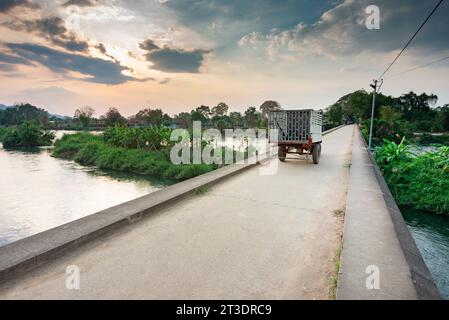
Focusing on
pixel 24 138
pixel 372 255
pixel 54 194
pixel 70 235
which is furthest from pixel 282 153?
pixel 24 138

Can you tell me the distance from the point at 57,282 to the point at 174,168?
43.0ft

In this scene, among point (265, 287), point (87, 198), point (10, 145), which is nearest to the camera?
point (265, 287)

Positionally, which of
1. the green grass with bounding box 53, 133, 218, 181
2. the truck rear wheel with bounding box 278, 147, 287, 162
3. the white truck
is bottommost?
the green grass with bounding box 53, 133, 218, 181

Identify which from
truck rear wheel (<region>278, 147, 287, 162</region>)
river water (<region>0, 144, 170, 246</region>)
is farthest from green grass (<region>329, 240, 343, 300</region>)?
river water (<region>0, 144, 170, 246</region>)

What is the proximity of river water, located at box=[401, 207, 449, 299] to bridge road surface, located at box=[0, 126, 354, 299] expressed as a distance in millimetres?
2095

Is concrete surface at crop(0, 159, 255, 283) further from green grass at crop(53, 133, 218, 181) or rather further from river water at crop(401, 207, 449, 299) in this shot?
green grass at crop(53, 133, 218, 181)

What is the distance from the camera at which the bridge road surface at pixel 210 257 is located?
7.64 ft

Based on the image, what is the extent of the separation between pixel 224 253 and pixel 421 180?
35.2ft

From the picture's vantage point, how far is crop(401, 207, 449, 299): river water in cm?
455

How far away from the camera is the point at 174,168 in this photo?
609 inches

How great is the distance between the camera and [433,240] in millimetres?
6418

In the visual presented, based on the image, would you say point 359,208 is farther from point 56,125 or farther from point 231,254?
point 56,125

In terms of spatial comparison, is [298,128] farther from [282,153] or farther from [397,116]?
[397,116]

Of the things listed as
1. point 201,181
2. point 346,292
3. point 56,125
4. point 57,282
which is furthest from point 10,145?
point 56,125
